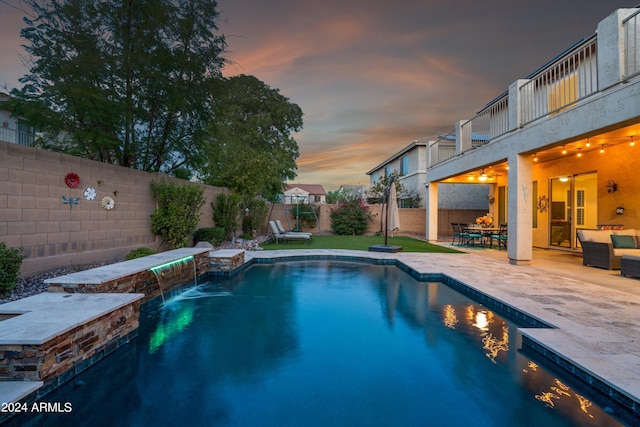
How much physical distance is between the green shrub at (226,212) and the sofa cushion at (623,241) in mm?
11557

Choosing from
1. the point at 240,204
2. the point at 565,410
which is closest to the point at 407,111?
the point at 240,204

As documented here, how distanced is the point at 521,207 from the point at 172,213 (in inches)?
354

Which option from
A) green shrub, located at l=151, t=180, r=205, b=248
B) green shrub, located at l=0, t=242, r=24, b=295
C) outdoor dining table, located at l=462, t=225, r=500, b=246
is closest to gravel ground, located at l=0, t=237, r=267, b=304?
green shrub, located at l=0, t=242, r=24, b=295

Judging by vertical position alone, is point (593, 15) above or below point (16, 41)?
above

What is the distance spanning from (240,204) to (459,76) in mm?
10473

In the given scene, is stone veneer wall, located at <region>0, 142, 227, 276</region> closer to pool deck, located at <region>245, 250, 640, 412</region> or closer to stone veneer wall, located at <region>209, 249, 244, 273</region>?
stone veneer wall, located at <region>209, 249, 244, 273</region>

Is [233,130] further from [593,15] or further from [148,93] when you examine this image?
[593,15]

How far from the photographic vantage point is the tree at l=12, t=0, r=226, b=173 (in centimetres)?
766

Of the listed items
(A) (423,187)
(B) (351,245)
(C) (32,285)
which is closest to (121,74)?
(C) (32,285)

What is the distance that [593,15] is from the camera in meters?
10.5

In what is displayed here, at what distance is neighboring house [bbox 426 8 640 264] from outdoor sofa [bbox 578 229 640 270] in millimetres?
1288

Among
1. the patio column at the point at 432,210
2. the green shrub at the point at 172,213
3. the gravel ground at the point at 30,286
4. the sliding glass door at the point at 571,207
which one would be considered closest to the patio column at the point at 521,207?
the sliding glass door at the point at 571,207

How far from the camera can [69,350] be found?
297 centimetres

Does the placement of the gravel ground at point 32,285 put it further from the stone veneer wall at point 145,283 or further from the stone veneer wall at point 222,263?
the stone veneer wall at point 222,263
